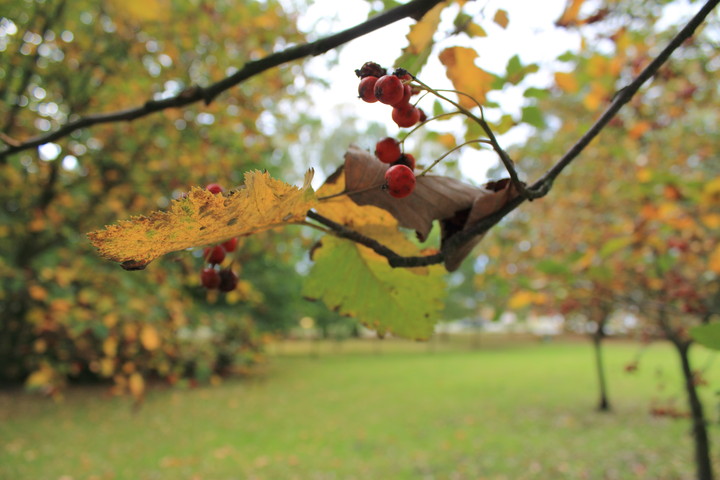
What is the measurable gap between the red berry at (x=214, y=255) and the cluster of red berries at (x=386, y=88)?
404 mm

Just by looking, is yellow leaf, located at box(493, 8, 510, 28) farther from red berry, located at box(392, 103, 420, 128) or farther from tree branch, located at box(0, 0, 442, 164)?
red berry, located at box(392, 103, 420, 128)

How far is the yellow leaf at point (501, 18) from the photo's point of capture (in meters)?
1.19

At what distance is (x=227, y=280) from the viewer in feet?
2.82

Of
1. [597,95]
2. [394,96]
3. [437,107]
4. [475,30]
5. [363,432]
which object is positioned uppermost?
[597,95]

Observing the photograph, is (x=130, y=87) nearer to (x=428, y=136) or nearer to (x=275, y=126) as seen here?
(x=275, y=126)

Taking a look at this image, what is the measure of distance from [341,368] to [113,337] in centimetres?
1710

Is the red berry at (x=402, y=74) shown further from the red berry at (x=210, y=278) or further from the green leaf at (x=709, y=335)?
the green leaf at (x=709, y=335)

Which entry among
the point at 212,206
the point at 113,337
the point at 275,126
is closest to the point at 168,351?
the point at 113,337

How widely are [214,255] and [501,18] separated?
0.95m

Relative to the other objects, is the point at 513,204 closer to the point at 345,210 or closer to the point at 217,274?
the point at 345,210

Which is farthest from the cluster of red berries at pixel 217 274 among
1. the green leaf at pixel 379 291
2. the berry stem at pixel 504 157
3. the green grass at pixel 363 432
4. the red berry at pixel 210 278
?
the green grass at pixel 363 432

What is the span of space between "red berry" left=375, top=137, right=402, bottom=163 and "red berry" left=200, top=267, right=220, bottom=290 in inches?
15.5

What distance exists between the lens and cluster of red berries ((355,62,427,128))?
1.93 feet

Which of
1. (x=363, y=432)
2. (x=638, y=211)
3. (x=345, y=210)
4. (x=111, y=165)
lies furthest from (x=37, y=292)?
(x=363, y=432)
